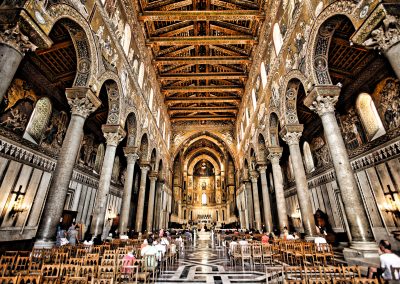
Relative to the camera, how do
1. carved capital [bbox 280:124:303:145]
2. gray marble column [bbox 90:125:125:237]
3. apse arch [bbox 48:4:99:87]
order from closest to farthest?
1. apse arch [bbox 48:4:99:87]
2. gray marble column [bbox 90:125:125:237]
3. carved capital [bbox 280:124:303:145]

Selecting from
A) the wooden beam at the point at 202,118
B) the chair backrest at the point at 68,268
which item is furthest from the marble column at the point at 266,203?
the wooden beam at the point at 202,118

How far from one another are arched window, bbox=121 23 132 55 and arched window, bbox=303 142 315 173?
14964 millimetres

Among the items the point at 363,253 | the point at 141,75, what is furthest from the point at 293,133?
the point at 141,75

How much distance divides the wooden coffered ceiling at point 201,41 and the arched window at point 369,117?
8.49 metres

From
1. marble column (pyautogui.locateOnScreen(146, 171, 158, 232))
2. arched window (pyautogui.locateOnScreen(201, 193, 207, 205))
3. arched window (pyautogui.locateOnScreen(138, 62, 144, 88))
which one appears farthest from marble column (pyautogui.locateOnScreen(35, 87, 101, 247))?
arched window (pyautogui.locateOnScreen(201, 193, 207, 205))

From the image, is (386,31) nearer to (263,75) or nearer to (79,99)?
(79,99)

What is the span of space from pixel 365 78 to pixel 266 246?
9645 millimetres

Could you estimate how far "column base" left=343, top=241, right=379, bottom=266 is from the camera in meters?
5.41

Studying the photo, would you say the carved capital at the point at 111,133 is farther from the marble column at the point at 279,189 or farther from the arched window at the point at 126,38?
the marble column at the point at 279,189

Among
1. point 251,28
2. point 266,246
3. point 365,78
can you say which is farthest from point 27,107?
point 365,78

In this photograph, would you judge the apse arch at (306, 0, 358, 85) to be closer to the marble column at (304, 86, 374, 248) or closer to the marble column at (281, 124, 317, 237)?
the marble column at (304, 86, 374, 248)

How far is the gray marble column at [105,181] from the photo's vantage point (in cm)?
911

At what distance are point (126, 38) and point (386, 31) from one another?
12.5m

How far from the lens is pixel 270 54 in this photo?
14141 mm
